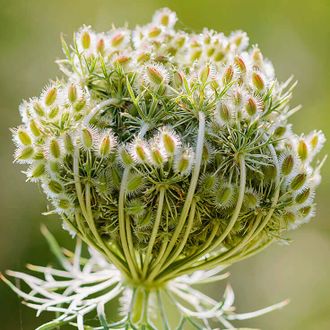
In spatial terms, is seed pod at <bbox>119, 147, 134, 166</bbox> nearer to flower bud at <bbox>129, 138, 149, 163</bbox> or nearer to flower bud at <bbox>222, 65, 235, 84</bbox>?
→ flower bud at <bbox>129, 138, 149, 163</bbox>

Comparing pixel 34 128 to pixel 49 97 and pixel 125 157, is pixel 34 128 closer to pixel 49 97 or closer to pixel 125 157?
pixel 49 97

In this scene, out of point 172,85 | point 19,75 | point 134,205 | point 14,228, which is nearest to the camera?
point 134,205

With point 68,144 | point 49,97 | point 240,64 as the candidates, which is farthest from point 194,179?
point 49,97

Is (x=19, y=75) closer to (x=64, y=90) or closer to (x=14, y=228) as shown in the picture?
(x=14, y=228)

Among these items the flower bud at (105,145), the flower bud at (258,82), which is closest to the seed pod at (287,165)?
the flower bud at (258,82)

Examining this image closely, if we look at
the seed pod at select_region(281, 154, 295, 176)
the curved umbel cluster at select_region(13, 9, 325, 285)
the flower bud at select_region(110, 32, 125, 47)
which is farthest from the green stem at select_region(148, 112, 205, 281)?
the flower bud at select_region(110, 32, 125, 47)

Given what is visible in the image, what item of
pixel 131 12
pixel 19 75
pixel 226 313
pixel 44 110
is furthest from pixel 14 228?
pixel 44 110
